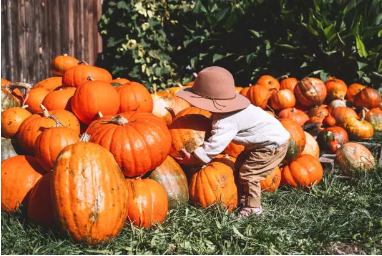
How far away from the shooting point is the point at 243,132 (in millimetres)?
3318

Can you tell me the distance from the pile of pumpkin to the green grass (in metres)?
0.11

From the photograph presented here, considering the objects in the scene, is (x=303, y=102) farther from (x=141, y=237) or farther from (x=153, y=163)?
(x=141, y=237)

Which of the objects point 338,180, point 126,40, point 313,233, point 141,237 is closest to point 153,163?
point 141,237

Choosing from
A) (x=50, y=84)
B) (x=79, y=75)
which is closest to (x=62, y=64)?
(x=50, y=84)

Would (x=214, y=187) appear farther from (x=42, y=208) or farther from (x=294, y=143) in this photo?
(x=42, y=208)

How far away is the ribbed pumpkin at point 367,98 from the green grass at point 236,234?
3.00 meters

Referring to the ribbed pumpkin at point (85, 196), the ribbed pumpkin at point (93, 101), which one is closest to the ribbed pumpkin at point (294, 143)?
the ribbed pumpkin at point (93, 101)

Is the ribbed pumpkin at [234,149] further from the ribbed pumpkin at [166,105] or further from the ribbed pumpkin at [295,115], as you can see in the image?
the ribbed pumpkin at [295,115]

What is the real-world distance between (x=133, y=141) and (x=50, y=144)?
676mm

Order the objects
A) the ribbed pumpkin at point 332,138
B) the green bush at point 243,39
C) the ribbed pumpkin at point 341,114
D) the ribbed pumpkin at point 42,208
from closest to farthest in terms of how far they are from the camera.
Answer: the ribbed pumpkin at point 42,208, the ribbed pumpkin at point 332,138, the ribbed pumpkin at point 341,114, the green bush at point 243,39

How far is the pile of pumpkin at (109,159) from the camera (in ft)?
7.85

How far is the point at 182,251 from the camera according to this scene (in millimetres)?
2504

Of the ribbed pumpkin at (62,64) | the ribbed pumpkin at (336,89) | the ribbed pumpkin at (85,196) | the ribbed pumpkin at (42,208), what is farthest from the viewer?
the ribbed pumpkin at (336,89)

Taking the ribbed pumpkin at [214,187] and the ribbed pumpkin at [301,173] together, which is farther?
the ribbed pumpkin at [301,173]
